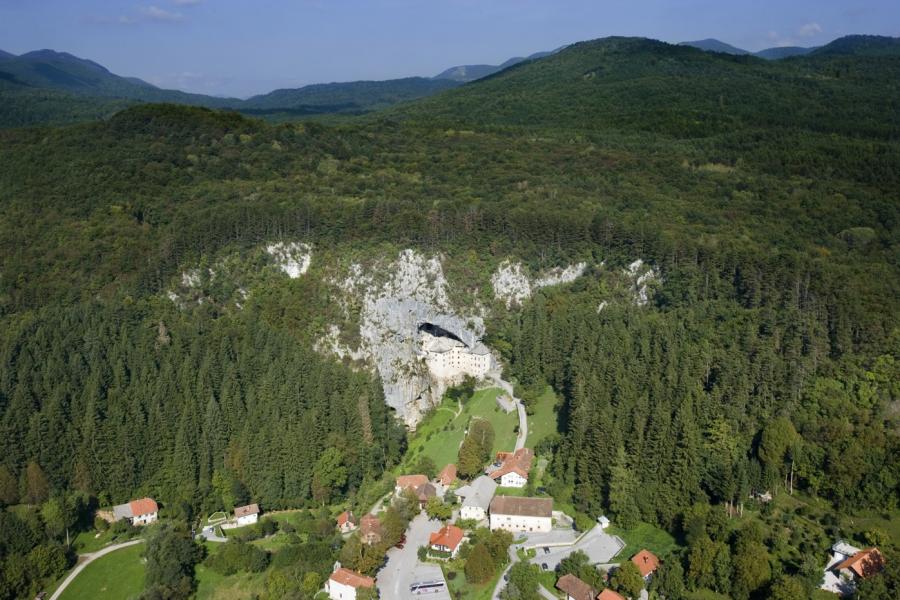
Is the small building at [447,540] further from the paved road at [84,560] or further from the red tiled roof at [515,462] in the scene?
the paved road at [84,560]

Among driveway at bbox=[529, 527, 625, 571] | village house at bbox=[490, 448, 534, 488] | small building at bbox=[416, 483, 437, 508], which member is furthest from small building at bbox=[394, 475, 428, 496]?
driveway at bbox=[529, 527, 625, 571]

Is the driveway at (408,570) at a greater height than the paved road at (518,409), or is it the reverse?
the paved road at (518,409)

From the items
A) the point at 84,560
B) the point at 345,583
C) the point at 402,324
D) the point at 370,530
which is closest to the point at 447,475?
the point at 370,530

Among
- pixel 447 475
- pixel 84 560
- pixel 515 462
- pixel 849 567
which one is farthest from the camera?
pixel 447 475

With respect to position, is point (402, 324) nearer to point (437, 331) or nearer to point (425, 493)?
point (437, 331)

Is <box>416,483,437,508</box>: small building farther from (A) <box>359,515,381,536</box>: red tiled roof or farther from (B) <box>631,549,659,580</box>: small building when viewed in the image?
(B) <box>631,549,659,580</box>: small building

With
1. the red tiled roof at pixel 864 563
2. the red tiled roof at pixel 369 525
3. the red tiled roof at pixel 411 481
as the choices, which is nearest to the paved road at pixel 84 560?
the red tiled roof at pixel 369 525

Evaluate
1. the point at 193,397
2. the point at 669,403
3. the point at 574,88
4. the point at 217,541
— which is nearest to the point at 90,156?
the point at 193,397
